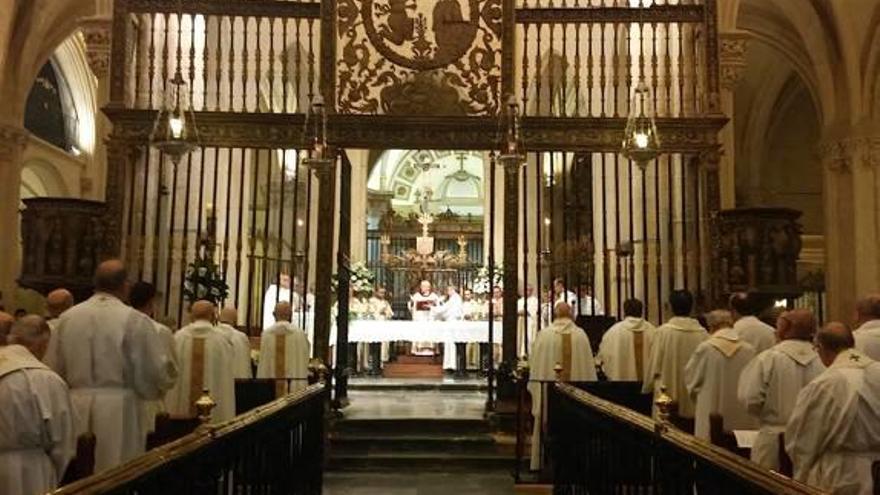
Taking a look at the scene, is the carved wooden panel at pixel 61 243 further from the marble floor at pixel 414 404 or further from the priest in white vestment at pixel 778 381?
the priest in white vestment at pixel 778 381

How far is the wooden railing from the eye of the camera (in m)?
2.78

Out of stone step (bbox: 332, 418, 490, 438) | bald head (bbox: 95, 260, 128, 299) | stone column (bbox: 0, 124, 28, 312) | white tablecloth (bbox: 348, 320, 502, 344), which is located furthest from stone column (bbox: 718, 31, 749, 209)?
stone column (bbox: 0, 124, 28, 312)

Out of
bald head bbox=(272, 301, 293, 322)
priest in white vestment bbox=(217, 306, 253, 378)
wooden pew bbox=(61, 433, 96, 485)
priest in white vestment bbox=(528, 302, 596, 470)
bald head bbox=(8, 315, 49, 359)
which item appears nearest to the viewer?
wooden pew bbox=(61, 433, 96, 485)

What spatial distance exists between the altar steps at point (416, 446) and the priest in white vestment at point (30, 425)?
511 centimetres

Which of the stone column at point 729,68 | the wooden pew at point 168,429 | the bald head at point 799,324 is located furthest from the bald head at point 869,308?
the stone column at point 729,68

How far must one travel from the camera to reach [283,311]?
9633mm

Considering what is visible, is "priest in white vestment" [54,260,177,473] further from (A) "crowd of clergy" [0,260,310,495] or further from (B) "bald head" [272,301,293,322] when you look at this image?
(B) "bald head" [272,301,293,322]

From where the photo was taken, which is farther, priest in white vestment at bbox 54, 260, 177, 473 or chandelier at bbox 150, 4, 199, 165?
chandelier at bbox 150, 4, 199, 165

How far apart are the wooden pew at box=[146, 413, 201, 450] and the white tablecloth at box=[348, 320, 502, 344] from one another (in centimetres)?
882

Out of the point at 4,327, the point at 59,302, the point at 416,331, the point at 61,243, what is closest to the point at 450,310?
the point at 416,331

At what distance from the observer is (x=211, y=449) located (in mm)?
3662

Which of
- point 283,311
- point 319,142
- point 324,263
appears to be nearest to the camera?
point 319,142

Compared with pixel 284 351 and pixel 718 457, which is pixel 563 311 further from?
pixel 718 457

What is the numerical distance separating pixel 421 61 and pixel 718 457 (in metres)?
8.02
